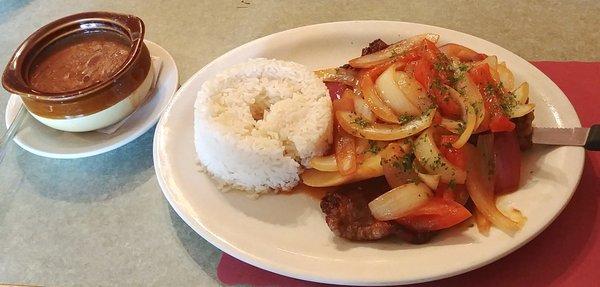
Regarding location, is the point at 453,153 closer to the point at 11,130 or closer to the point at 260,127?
the point at 260,127

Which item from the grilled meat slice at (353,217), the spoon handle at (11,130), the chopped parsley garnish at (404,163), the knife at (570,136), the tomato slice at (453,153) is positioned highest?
the knife at (570,136)

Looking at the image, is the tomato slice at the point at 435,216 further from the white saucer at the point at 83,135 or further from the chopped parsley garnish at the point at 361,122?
the white saucer at the point at 83,135

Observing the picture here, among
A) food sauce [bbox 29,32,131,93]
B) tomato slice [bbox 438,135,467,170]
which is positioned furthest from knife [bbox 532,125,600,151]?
food sauce [bbox 29,32,131,93]

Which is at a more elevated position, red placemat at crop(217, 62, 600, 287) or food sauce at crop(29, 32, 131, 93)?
red placemat at crop(217, 62, 600, 287)

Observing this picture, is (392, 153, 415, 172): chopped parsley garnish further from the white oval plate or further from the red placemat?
the red placemat

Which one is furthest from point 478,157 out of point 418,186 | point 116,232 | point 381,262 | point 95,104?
point 95,104

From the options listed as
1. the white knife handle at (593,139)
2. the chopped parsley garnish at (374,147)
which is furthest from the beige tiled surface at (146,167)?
the white knife handle at (593,139)

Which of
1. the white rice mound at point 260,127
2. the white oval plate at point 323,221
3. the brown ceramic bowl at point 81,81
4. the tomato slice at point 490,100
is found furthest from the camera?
the brown ceramic bowl at point 81,81
